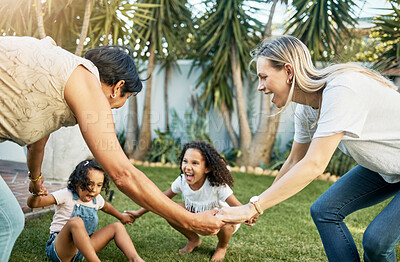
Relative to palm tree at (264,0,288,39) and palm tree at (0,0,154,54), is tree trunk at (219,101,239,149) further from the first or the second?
palm tree at (0,0,154,54)

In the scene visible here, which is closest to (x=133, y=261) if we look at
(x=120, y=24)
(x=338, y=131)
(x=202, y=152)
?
(x=202, y=152)

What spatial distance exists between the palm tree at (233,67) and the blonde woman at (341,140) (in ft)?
18.0

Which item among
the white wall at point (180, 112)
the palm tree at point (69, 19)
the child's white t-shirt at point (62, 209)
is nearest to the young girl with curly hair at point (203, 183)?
the child's white t-shirt at point (62, 209)

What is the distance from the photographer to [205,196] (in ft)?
11.3

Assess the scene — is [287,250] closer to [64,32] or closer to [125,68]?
[125,68]

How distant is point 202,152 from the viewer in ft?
11.3

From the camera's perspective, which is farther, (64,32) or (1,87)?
(64,32)

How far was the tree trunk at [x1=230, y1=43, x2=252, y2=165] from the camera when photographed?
317 inches

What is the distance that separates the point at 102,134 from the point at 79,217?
128 cm

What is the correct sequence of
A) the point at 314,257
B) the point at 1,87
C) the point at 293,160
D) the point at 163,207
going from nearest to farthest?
the point at 1,87, the point at 163,207, the point at 293,160, the point at 314,257

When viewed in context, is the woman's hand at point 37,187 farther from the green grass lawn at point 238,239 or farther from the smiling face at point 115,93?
the smiling face at point 115,93

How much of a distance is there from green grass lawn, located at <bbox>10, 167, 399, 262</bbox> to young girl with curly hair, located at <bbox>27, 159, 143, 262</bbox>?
0.22 metres

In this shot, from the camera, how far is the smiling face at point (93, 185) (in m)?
2.97

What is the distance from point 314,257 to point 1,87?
8.61ft
